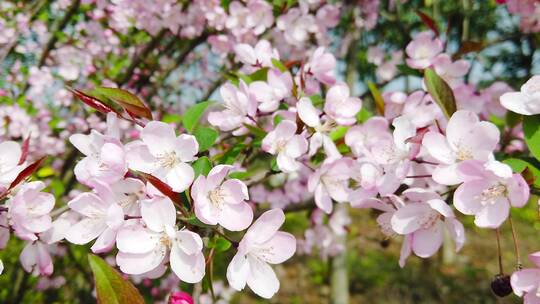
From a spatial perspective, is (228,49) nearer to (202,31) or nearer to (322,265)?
(202,31)

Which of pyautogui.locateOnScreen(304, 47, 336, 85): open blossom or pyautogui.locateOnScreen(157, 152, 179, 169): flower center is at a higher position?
pyautogui.locateOnScreen(157, 152, 179, 169): flower center

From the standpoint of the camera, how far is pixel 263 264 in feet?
2.73

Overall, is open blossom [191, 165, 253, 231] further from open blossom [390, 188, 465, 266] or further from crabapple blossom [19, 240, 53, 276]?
crabapple blossom [19, 240, 53, 276]

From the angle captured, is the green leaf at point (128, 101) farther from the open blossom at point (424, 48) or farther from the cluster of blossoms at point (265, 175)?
the open blossom at point (424, 48)

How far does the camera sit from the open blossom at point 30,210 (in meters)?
0.82

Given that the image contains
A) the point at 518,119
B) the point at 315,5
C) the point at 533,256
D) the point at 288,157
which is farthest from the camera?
the point at 315,5

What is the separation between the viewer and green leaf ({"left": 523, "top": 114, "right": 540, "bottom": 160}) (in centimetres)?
82

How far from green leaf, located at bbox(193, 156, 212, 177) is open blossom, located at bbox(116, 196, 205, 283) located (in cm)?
11

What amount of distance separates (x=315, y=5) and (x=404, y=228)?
4.89ft

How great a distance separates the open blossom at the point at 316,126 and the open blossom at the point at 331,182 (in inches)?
0.9

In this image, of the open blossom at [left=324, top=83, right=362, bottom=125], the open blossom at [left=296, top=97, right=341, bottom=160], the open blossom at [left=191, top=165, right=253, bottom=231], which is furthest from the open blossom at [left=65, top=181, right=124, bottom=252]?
the open blossom at [left=324, top=83, right=362, bottom=125]

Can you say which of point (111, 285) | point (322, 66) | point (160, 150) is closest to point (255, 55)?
point (322, 66)

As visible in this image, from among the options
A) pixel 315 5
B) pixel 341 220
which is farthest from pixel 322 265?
pixel 315 5

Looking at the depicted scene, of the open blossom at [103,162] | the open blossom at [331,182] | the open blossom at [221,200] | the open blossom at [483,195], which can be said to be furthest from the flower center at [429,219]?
the open blossom at [103,162]
